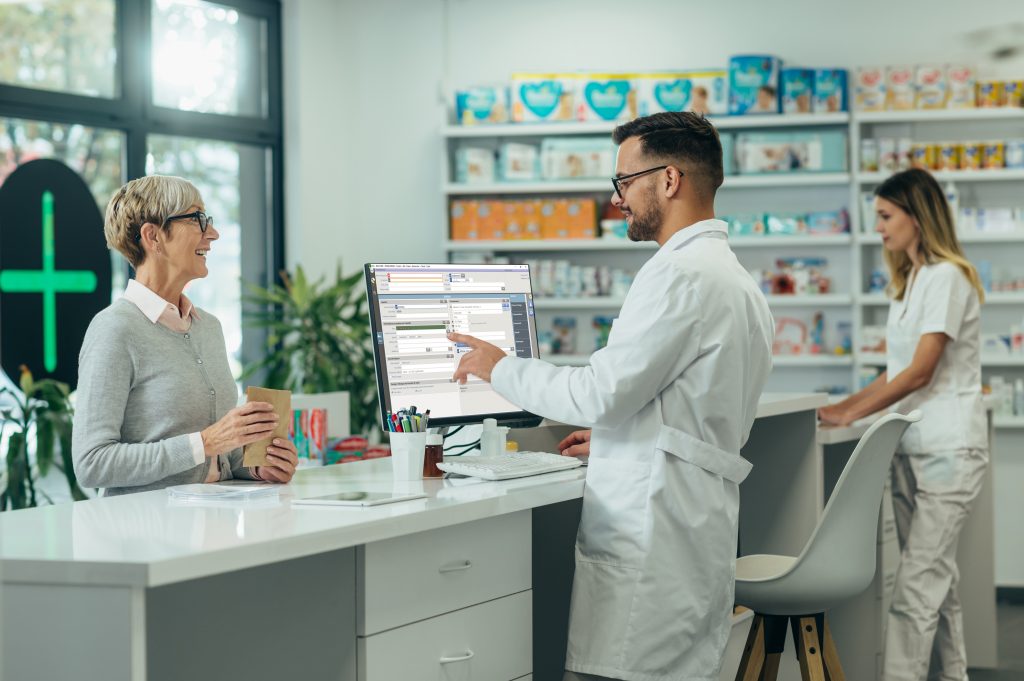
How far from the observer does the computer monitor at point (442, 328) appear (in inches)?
96.1

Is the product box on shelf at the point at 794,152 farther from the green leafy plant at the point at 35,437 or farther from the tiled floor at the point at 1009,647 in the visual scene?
the green leafy plant at the point at 35,437

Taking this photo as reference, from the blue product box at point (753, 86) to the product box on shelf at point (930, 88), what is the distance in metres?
0.64

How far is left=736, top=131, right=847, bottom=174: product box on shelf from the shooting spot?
5590 millimetres

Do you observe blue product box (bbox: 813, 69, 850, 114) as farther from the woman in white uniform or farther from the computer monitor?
the computer monitor

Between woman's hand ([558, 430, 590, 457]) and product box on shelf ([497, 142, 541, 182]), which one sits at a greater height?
product box on shelf ([497, 142, 541, 182])

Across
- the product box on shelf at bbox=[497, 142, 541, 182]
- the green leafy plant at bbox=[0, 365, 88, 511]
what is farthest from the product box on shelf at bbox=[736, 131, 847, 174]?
the green leafy plant at bbox=[0, 365, 88, 511]

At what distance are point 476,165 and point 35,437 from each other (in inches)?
98.5

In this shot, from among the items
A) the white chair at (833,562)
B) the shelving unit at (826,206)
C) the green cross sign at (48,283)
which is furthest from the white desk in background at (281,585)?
the shelving unit at (826,206)

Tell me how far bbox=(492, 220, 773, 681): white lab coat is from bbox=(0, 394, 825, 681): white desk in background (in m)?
0.15

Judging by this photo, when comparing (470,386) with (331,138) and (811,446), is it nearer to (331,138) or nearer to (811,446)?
(811,446)

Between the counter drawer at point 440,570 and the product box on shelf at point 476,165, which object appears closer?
the counter drawer at point 440,570

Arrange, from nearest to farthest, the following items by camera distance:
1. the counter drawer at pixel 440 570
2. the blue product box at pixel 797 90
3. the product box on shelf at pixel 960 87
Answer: the counter drawer at pixel 440 570
the product box on shelf at pixel 960 87
the blue product box at pixel 797 90

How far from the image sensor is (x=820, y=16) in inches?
229

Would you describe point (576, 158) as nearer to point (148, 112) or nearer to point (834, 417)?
point (148, 112)
